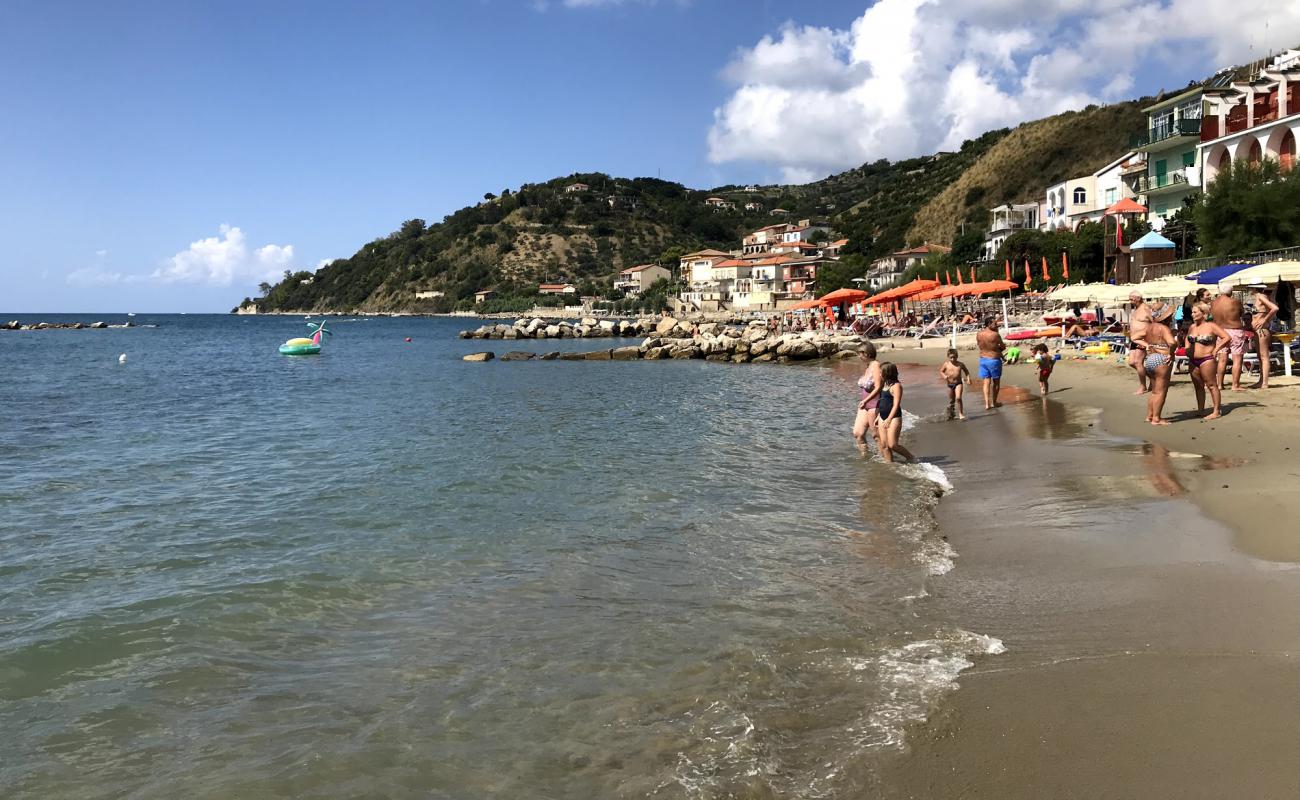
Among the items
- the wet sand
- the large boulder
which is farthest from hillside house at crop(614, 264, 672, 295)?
the wet sand

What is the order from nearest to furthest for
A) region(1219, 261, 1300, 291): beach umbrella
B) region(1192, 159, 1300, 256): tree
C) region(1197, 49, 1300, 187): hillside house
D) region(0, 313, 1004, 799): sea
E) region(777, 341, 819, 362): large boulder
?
region(0, 313, 1004, 799): sea < region(1219, 261, 1300, 291): beach umbrella < region(1192, 159, 1300, 256): tree < region(1197, 49, 1300, 187): hillside house < region(777, 341, 819, 362): large boulder

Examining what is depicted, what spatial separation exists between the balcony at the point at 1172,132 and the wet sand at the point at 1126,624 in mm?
39689

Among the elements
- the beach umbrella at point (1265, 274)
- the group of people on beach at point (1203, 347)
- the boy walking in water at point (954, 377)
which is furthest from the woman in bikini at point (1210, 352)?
the beach umbrella at point (1265, 274)

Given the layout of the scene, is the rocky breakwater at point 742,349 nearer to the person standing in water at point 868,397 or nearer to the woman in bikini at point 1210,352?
the woman in bikini at point 1210,352

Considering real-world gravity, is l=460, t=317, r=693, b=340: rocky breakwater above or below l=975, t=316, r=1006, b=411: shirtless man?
above

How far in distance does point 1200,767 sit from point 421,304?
17537 centimetres

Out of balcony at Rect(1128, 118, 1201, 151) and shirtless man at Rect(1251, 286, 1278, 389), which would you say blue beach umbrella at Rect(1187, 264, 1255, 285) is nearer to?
shirtless man at Rect(1251, 286, 1278, 389)

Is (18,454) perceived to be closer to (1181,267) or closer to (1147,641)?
(1147,641)

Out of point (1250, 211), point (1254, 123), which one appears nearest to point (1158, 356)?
point (1250, 211)

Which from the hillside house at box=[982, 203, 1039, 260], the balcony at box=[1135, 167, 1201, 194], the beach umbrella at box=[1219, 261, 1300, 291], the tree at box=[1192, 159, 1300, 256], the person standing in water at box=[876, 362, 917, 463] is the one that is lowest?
the person standing in water at box=[876, 362, 917, 463]

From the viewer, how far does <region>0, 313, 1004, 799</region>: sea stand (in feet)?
13.4

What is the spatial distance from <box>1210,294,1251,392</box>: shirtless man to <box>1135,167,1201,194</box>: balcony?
3393 centimetres

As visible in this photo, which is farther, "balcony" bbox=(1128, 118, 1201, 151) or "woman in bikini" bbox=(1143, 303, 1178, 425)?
"balcony" bbox=(1128, 118, 1201, 151)

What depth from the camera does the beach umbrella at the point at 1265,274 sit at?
1531cm
